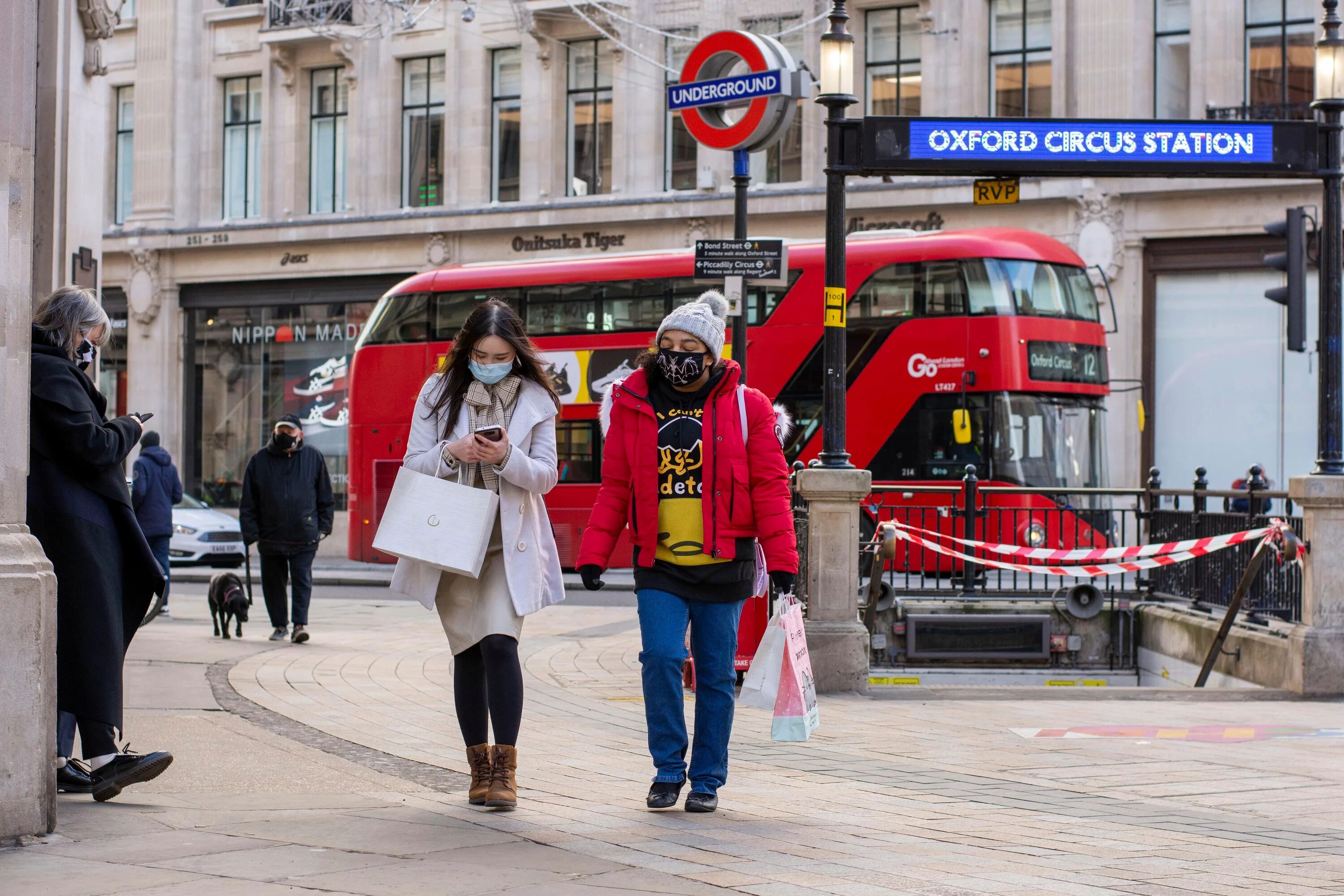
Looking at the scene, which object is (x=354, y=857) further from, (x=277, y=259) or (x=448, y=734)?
(x=277, y=259)

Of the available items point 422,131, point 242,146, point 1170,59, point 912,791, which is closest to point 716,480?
point 912,791

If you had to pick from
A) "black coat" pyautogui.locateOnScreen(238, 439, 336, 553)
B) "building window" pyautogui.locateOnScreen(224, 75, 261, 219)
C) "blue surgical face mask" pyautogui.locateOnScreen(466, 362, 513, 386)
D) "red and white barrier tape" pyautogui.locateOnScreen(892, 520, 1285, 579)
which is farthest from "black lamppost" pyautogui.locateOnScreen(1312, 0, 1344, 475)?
"building window" pyautogui.locateOnScreen(224, 75, 261, 219)

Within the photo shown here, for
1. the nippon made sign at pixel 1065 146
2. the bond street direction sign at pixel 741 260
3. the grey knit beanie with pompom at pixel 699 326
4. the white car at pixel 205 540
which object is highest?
the nippon made sign at pixel 1065 146

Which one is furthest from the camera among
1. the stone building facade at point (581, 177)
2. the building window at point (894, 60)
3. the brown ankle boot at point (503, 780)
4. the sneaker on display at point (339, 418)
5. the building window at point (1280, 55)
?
the sneaker on display at point (339, 418)

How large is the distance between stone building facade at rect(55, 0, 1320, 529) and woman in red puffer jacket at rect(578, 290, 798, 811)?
16.9 meters

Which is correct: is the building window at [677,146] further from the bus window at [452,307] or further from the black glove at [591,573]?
the black glove at [591,573]

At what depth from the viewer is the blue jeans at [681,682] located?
559cm

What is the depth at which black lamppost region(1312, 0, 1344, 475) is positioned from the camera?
10.2 metres

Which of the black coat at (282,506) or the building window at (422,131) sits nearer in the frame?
the black coat at (282,506)

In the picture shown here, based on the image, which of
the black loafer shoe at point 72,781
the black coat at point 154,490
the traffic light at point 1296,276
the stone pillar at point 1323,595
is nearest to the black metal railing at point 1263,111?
the traffic light at point 1296,276

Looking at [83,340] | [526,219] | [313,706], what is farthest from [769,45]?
[526,219]

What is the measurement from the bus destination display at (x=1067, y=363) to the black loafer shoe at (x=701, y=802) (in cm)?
1404

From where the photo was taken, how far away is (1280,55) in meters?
24.0

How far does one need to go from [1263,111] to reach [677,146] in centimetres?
980
